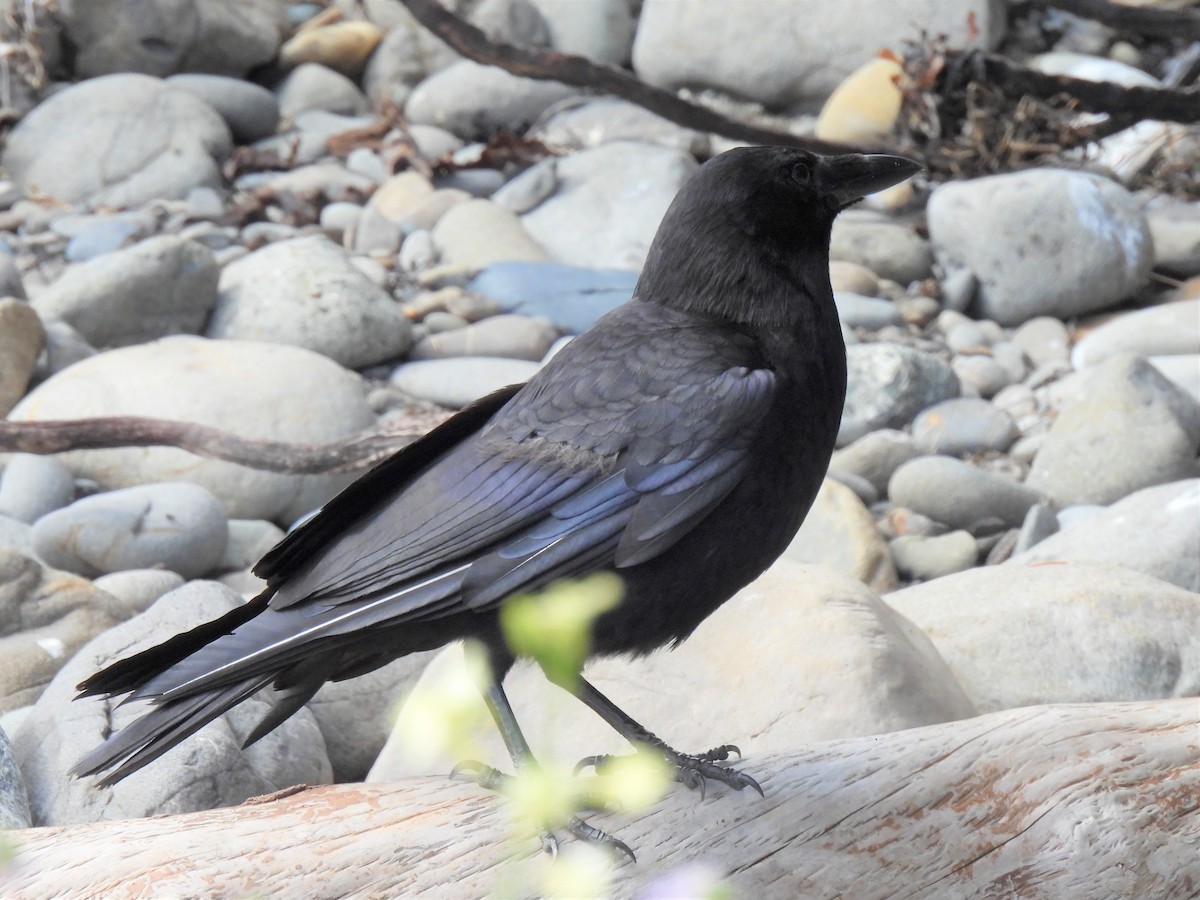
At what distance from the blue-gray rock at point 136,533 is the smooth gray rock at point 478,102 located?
4704 mm

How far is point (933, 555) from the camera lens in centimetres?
483

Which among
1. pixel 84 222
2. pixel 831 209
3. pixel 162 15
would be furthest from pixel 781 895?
pixel 162 15

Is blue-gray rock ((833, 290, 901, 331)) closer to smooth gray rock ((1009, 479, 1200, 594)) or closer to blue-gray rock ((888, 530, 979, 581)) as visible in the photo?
blue-gray rock ((888, 530, 979, 581))

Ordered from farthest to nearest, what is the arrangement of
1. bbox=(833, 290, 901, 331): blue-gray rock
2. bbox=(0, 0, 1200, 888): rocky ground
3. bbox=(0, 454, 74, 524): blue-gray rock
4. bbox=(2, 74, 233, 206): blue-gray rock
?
bbox=(2, 74, 233, 206): blue-gray rock < bbox=(833, 290, 901, 331): blue-gray rock < bbox=(0, 454, 74, 524): blue-gray rock < bbox=(0, 0, 1200, 888): rocky ground

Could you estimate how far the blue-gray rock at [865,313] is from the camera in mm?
6654

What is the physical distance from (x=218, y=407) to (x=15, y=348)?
3.16 ft

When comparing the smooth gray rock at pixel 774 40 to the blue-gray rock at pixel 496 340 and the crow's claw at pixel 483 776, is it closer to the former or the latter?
the blue-gray rock at pixel 496 340

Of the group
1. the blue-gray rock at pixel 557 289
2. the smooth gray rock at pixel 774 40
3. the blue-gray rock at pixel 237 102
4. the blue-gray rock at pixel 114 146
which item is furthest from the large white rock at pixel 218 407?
the smooth gray rock at pixel 774 40

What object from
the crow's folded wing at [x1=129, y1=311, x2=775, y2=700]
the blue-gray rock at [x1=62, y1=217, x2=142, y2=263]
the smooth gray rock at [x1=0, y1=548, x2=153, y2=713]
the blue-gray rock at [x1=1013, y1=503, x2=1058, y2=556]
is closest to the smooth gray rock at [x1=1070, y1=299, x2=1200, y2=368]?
the blue-gray rock at [x1=1013, y1=503, x2=1058, y2=556]

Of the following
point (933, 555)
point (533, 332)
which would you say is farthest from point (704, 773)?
point (533, 332)

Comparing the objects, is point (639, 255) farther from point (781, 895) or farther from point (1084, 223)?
point (781, 895)

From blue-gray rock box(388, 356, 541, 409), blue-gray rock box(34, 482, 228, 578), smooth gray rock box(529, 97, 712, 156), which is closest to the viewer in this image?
blue-gray rock box(34, 482, 228, 578)

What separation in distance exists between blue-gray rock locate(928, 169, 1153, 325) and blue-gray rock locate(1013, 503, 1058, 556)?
7.26ft

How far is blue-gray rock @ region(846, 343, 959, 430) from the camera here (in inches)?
228
